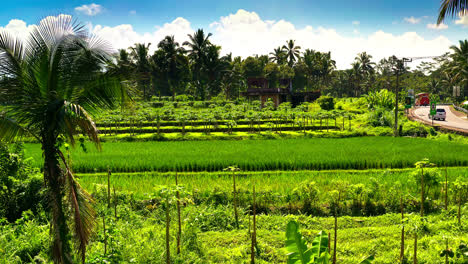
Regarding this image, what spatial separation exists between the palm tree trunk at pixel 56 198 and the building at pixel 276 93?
35692mm

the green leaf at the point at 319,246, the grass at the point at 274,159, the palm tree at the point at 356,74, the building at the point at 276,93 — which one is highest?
the palm tree at the point at 356,74

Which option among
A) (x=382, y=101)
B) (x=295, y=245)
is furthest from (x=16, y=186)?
(x=382, y=101)

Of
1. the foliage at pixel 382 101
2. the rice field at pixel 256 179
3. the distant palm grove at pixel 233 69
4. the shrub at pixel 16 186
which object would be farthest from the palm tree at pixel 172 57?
the shrub at pixel 16 186

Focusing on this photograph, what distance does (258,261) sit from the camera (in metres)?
5.63

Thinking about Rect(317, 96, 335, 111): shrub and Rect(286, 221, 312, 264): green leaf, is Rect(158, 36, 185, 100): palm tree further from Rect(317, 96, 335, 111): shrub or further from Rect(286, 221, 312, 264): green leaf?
Rect(286, 221, 312, 264): green leaf

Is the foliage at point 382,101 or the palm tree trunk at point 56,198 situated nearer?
the palm tree trunk at point 56,198

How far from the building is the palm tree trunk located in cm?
3569

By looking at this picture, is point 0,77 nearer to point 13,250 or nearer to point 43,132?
point 43,132

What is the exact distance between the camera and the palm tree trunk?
15.4 feet

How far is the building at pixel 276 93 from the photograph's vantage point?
131 ft

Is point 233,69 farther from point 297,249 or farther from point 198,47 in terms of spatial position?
point 297,249

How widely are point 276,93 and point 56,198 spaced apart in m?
36.7

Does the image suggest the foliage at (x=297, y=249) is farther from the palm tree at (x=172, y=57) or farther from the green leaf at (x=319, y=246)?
the palm tree at (x=172, y=57)

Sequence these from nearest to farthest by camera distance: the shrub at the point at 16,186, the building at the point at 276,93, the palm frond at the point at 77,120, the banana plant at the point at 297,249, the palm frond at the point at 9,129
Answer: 1. the banana plant at the point at 297,249
2. the palm frond at the point at 77,120
3. the palm frond at the point at 9,129
4. the shrub at the point at 16,186
5. the building at the point at 276,93
